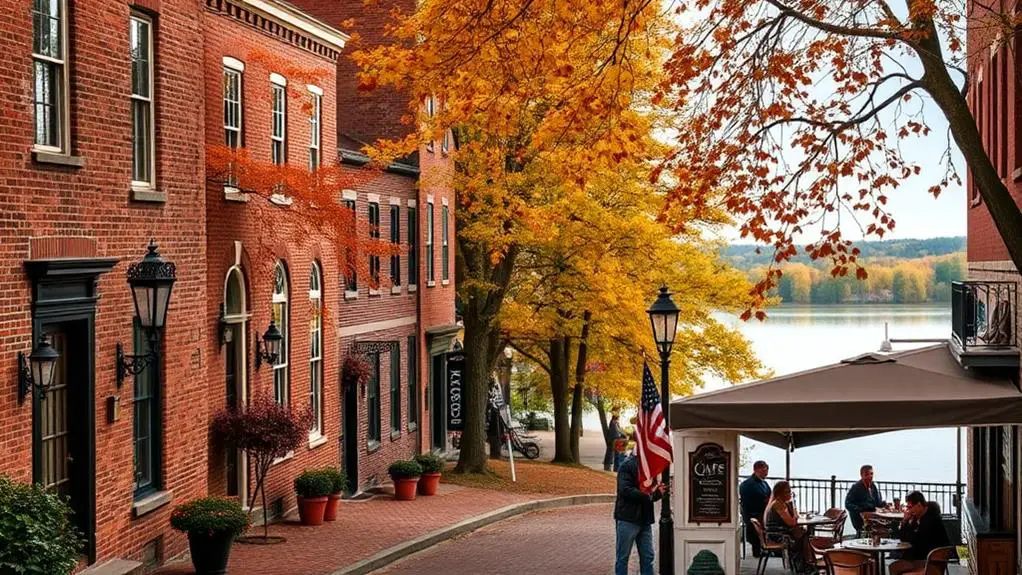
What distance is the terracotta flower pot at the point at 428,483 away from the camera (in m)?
30.3

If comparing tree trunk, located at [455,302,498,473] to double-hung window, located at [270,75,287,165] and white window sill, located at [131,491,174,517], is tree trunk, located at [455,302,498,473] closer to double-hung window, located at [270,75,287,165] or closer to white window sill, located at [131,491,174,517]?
double-hung window, located at [270,75,287,165]

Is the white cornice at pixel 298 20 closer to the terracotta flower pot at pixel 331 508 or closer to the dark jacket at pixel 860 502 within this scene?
the terracotta flower pot at pixel 331 508

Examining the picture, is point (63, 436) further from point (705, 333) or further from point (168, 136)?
point (705, 333)

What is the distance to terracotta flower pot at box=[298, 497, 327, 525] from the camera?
77.3 feet

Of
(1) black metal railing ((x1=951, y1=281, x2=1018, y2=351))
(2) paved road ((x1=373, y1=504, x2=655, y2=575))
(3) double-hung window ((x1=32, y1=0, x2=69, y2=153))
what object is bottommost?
(2) paved road ((x1=373, y1=504, x2=655, y2=575))

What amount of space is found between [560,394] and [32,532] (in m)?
33.1

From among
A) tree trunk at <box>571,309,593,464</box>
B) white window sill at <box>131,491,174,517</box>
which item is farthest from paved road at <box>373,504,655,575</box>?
tree trunk at <box>571,309,593,464</box>

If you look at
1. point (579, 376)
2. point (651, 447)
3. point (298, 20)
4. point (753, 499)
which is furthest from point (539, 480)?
point (651, 447)

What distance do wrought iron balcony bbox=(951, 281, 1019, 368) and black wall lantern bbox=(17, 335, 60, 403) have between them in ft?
32.9

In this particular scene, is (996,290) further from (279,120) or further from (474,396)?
(474,396)

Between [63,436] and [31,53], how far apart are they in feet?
13.9

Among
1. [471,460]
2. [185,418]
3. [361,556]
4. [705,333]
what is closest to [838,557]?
[361,556]

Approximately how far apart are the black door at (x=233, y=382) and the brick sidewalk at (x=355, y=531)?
921mm

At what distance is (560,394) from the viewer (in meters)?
44.2
